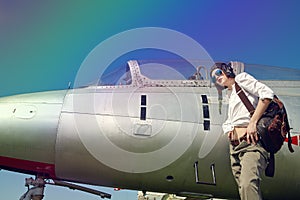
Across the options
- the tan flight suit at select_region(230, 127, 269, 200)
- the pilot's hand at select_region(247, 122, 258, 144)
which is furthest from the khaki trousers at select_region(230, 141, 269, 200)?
Result: the pilot's hand at select_region(247, 122, 258, 144)

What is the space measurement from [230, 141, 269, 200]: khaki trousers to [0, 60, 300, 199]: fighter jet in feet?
6.17

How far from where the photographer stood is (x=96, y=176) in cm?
669

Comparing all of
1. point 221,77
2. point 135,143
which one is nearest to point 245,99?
point 221,77

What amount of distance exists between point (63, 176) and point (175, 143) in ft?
6.54

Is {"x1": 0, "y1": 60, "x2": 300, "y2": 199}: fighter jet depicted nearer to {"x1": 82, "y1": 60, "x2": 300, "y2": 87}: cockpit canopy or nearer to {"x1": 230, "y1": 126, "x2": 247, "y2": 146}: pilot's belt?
{"x1": 82, "y1": 60, "x2": 300, "y2": 87}: cockpit canopy

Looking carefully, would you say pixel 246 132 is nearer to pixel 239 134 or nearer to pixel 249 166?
pixel 239 134

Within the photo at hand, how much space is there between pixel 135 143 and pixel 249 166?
8.56 ft

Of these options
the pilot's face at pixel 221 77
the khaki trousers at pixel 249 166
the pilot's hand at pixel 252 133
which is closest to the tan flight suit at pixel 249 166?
the khaki trousers at pixel 249 166

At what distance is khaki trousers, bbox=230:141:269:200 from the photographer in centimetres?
409

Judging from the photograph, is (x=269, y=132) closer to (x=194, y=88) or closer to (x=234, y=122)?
(x=234, y=122)

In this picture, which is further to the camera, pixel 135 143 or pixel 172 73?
pixel 172 73

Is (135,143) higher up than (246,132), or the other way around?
(135,143)

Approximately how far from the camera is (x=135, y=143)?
21.3ft

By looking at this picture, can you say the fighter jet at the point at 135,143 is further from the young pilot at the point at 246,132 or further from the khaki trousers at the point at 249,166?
the khaki trousers at the point at 249,166
